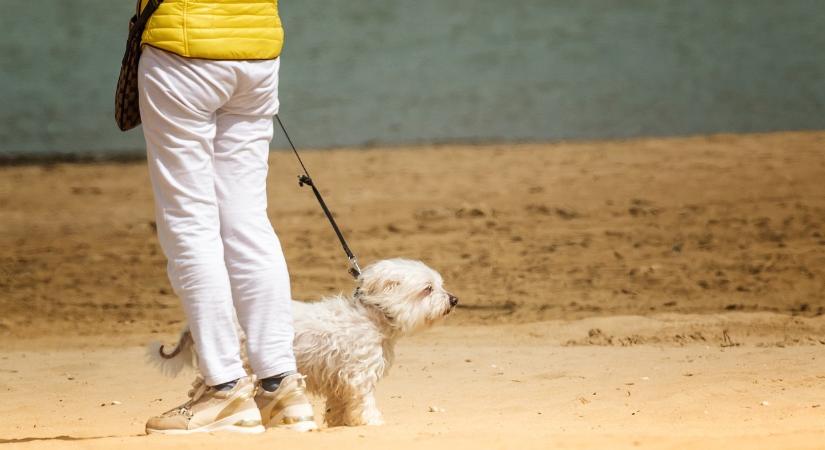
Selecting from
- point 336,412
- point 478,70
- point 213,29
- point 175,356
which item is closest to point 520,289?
point 336,412

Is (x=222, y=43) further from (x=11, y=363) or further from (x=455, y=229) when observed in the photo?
(x=455, y=229)

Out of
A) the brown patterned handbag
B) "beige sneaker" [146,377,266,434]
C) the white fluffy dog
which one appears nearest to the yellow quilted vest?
the brown patterned handbag

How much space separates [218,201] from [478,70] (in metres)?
13.1

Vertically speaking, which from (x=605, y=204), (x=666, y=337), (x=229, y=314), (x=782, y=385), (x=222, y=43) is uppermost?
(x=222, y=43)

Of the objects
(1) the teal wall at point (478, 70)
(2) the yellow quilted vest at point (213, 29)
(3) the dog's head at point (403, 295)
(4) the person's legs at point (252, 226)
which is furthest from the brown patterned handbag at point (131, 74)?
(1) the teal wall at point (478, 70)

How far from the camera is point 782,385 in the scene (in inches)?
219

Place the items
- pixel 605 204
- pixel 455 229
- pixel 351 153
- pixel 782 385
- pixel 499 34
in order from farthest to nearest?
pixel 499 34 → pixel 351 153 → pixel 605 204 → pixel 455 229 → pixel 782 385

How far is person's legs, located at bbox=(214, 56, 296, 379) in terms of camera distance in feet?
14.2

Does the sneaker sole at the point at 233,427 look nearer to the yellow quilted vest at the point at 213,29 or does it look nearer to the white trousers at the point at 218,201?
the white trousers at the point at 218,201

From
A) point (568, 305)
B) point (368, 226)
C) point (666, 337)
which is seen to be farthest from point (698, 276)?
point (368, 226)

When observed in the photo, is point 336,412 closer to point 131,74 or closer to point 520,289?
point 131,74

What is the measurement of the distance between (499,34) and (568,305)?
971 cm

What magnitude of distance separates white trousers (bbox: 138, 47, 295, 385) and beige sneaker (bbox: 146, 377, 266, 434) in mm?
54

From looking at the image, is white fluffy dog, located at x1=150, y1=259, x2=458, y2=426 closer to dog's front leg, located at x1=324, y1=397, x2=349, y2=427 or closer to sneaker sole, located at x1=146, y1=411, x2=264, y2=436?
dog's front leg, located at x1=324, y1=397, x2=349, y2=427
